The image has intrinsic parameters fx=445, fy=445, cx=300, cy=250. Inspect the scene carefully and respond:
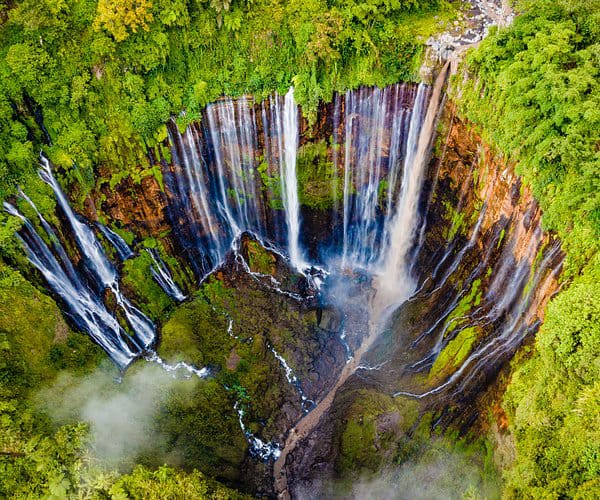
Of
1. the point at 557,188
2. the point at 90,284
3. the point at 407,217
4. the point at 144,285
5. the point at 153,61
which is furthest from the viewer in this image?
the point at 407,217

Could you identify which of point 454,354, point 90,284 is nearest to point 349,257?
point 454,354

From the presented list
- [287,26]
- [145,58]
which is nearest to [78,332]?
[145,58]

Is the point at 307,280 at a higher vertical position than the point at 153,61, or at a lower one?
lower

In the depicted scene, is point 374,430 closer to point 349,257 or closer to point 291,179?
point 349,257

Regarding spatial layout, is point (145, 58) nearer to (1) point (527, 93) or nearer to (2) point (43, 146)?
(2) point (43, 146)

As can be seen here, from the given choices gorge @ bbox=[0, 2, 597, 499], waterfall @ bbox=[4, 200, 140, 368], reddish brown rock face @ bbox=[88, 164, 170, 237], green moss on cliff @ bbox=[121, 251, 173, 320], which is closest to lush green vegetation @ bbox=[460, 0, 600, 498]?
gorge @ bbox=[0, 2, 597, 499]

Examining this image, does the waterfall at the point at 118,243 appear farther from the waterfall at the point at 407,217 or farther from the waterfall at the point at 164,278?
the waterfall at the point at 407,217

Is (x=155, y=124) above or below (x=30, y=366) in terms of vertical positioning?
above
